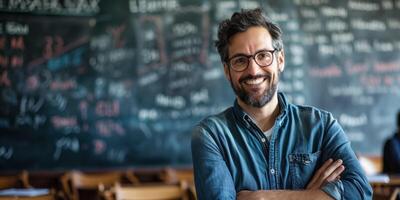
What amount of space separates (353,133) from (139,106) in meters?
2.30

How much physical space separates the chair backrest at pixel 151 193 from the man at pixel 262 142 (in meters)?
1.32

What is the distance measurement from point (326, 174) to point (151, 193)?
4.95ft

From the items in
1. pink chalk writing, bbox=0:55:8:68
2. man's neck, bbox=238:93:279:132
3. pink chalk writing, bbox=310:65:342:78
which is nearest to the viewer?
man's neck, bbox=238:93:279:132

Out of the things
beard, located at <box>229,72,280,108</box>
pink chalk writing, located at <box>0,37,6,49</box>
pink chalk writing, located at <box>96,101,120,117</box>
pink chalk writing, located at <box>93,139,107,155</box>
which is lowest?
pink chalk writing, located at <box>93,139,107,155</box>

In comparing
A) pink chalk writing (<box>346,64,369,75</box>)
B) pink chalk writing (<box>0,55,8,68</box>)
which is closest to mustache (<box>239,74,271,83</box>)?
pink chalk writing (<box>0,55,8,68</box>)

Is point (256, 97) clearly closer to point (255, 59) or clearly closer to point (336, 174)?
point (255, 59)

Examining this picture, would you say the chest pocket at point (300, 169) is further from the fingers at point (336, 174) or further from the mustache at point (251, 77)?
the mustache at point (251, 77)

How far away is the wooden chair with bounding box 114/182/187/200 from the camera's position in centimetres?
311

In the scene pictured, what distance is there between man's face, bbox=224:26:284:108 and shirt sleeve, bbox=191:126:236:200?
0.62 feet

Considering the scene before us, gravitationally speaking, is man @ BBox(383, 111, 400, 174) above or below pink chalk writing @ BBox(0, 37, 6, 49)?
below

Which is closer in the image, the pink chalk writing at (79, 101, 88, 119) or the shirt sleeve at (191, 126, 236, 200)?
the shirt sleeve at (191, 126, 236, 200)

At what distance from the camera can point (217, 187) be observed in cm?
179

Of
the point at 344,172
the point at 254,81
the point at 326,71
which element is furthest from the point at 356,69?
the point at 254,81

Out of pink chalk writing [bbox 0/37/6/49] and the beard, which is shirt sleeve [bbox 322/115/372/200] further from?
pink chalk writing [bbox 0/37/6/49]
